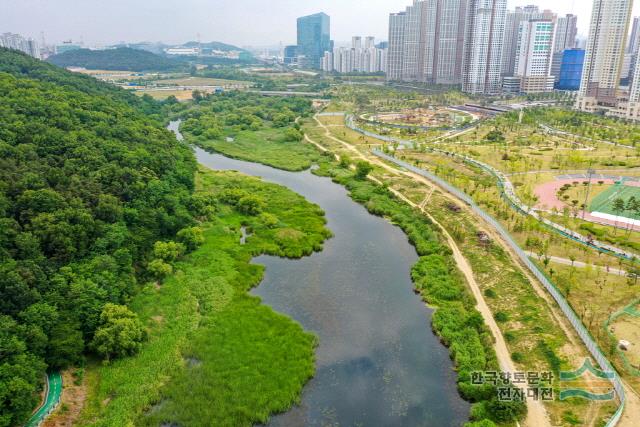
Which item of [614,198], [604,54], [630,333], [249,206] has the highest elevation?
[604,54]

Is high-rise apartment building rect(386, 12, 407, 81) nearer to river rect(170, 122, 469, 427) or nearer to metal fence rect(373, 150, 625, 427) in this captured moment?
metal fence rect(373, 150, 625, 427)

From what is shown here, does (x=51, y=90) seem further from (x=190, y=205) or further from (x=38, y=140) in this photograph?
(x=190, y=205)

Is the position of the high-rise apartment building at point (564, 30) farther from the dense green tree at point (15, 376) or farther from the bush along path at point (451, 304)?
the dense green tree at point (15, 376)

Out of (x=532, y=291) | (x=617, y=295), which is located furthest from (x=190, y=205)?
(x=617, y=295)

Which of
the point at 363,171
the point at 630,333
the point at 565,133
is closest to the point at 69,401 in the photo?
the point at 630,333

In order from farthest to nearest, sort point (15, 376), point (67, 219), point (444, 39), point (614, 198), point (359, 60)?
point (359, 60), point (444, 39), point (614, 198), point (67, 219), point (15, 376)

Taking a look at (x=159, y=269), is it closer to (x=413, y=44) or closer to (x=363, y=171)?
(x=363, y=171)

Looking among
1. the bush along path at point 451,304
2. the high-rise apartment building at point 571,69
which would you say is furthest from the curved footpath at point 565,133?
the high-rise apartment building at point 571,69

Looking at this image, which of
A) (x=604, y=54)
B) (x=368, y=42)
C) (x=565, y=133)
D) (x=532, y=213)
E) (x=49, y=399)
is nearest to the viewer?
(x=49, y=399)
